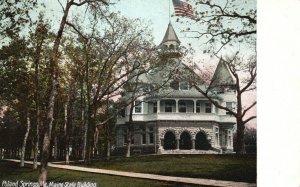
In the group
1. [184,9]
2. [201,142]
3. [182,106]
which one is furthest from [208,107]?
[184,9]

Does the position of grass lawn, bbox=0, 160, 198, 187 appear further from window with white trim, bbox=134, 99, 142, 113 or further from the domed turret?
the domed turret

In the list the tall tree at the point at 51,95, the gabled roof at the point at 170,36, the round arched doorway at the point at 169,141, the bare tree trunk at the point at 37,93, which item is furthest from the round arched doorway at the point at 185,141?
the bare tree trunk at the point at 37,93

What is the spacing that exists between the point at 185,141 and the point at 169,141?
0.22m

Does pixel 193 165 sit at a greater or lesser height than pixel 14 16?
lesser

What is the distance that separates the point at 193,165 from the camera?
16.2ft

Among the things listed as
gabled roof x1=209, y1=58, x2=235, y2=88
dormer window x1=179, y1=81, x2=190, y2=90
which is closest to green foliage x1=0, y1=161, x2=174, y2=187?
dormer window x1=179, y1=81, x2=190, y2=90

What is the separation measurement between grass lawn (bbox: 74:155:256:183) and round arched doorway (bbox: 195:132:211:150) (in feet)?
0.39

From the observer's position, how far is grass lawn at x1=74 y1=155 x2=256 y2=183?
4754 millimetres

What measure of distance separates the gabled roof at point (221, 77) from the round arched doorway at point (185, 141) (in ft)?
2.20

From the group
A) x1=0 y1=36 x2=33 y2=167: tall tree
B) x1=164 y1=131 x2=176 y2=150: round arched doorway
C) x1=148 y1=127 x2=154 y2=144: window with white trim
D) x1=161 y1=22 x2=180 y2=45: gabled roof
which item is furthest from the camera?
x1=0 y1=36 x2=33 y2=167: tall tree

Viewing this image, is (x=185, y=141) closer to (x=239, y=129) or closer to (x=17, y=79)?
(x=239, y=129)

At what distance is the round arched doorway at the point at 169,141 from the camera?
5.01 m

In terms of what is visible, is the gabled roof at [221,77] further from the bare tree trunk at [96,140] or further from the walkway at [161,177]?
the bare tree trunk at [96,140]

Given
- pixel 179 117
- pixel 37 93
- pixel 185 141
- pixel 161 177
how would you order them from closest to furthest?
pixel 161 177
pixel 185 141
pixel 179 117
pixel 37 93
